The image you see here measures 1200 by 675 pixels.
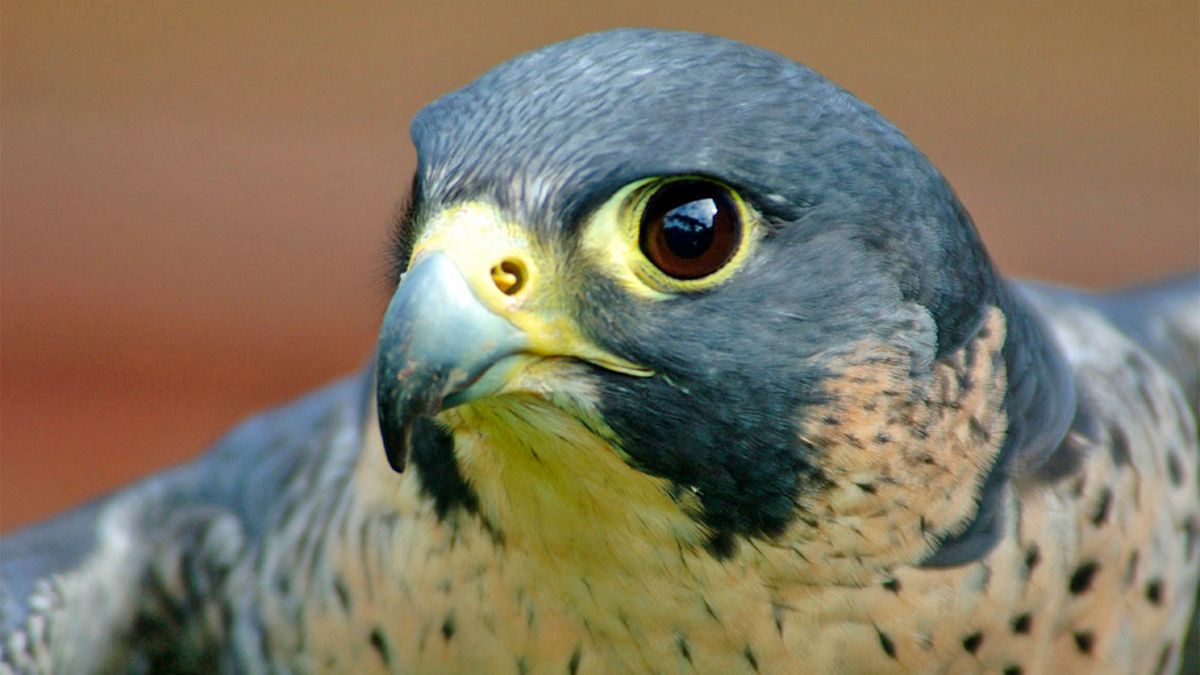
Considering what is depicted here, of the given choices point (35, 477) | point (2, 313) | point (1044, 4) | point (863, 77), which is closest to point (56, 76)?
point (2, 313)

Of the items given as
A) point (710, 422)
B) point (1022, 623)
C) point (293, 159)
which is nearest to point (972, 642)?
point (1022, 623)

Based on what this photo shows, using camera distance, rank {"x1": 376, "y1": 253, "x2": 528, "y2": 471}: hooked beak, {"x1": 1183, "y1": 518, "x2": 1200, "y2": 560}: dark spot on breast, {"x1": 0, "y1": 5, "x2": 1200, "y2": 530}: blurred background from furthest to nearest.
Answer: {"x1": 0, "y1": 5, "x2": 1200, "y2": 530}: blurred background, {"x1": 1183, "y1": 518, "x2": 1200, "y2": 560}: dark spot on breast, {"x1": 376, "y1": 253, "x2": 528, "y2": 471}: hooked beak

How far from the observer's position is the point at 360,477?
5.95ft

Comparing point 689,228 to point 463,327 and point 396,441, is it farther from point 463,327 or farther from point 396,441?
point 396,441

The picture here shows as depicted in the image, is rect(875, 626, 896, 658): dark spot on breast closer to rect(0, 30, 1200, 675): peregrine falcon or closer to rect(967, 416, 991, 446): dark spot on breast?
rect(0, 30, 1200, 675): peregrine falcon

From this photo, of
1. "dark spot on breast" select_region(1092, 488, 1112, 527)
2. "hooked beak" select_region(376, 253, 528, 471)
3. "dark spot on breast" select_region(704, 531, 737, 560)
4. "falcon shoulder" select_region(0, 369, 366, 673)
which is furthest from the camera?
"falcon shoulder" select_region(0, 369, 366, 673)

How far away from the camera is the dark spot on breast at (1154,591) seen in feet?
5.93

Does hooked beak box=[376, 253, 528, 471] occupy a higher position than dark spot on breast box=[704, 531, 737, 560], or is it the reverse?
hooked beak box=[376, 253, 528, 471]

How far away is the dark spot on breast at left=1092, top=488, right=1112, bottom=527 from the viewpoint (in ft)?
5.64

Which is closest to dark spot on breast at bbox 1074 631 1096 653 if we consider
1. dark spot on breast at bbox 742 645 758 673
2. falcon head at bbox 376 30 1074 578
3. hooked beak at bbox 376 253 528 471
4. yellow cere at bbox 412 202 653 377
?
falcon head at bbox 376 30 1074 578

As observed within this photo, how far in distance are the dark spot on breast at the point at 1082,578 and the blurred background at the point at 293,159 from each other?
2906 millimetres

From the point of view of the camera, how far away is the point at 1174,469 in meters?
1.96

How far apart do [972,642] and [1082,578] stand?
7.0 inches

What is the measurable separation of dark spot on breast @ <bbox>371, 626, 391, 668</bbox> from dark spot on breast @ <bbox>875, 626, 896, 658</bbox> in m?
0.57
